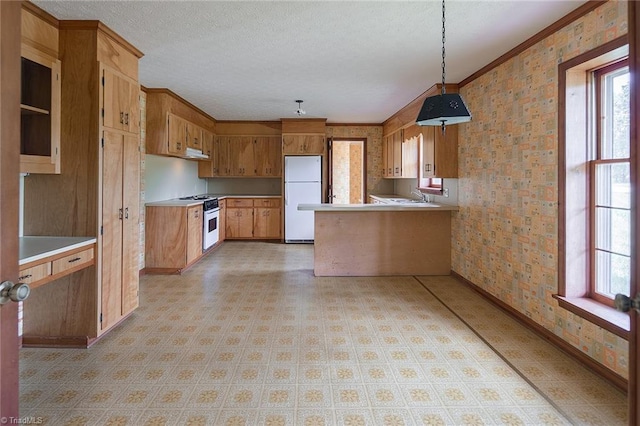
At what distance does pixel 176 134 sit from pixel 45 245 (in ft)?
10.4

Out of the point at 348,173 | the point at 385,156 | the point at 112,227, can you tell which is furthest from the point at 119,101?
the point at 348,173

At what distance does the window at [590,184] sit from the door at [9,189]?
3.03 m

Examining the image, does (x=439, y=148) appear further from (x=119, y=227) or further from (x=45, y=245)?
(x=45, y=245)

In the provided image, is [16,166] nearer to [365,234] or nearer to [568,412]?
Answer: [568,412]

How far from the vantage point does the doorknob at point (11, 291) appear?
3.14 ft

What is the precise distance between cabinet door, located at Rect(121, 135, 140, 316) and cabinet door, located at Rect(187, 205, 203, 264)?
5.59 ft

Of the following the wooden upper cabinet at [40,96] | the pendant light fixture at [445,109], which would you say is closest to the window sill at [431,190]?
the pendant light fixture at [445,109]

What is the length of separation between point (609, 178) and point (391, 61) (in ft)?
7.08

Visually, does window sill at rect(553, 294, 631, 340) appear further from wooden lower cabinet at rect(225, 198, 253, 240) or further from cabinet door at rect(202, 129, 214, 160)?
cabinet door at rect(202, 129, 214, 160)

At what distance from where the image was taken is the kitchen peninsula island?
15.8 feet

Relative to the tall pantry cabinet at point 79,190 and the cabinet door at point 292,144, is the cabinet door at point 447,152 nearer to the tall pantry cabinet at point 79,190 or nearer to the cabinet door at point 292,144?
the cabinet door at point 292,144

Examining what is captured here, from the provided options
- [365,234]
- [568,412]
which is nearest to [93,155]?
[365,234]

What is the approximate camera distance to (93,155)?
275 cm

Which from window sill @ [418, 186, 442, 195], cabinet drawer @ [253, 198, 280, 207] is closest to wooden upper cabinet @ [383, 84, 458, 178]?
window sill @ [418, 186, 442, 195]
